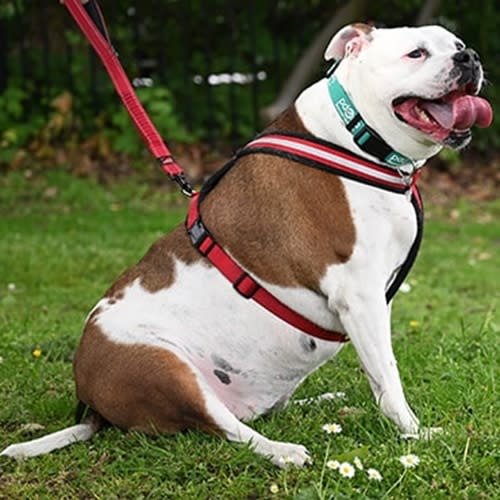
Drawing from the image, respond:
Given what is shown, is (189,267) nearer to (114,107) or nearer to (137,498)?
(137,498)

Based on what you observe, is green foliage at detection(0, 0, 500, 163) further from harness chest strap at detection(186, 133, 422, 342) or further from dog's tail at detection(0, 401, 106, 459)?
harness chest strap at detection(186, 133, 422, 342)

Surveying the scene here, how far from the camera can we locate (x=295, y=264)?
13.1 ft

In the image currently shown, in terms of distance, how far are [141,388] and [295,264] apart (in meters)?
0.68

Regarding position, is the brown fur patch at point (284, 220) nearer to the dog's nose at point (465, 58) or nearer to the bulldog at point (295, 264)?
the bulldog at point (295, 264)

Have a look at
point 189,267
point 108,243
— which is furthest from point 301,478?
point 108,243

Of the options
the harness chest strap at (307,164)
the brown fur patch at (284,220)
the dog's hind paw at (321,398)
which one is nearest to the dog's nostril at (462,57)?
the harness chest strap at (307,164)

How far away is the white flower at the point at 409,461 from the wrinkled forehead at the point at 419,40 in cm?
133

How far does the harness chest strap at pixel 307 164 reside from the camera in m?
3.96

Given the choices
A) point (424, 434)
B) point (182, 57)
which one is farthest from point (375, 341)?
point (182, 57)

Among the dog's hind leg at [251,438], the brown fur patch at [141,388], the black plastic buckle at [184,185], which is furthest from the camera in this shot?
the black plastic buckle at [184,185]

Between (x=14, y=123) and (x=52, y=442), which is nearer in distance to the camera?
(x=52, y=442)

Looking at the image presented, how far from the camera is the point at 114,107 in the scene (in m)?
11.8

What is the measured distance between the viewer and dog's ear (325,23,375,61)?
398 centimetres

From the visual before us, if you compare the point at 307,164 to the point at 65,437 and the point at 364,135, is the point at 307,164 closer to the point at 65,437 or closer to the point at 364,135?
the point at 364,135
